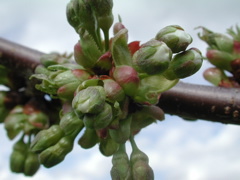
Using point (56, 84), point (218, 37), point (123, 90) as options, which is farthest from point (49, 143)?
point (218, 37)

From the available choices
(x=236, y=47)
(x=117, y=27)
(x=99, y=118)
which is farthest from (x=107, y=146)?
(x=236, y=47)

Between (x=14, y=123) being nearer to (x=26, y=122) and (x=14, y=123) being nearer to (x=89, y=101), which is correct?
(x=26, y=122)

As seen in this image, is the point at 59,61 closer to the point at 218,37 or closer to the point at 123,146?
the point at 123,146

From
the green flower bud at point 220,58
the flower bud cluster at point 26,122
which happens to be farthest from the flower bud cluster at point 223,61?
the flower bud cluster at point 26,122

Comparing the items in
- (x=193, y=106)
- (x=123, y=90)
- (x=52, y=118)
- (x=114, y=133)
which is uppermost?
(x=123, y=90)

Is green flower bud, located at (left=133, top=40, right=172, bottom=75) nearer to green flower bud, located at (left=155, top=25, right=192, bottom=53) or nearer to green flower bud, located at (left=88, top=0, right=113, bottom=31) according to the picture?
green flower bud, located at (left=155, top=25, right=192, bottom=53)
